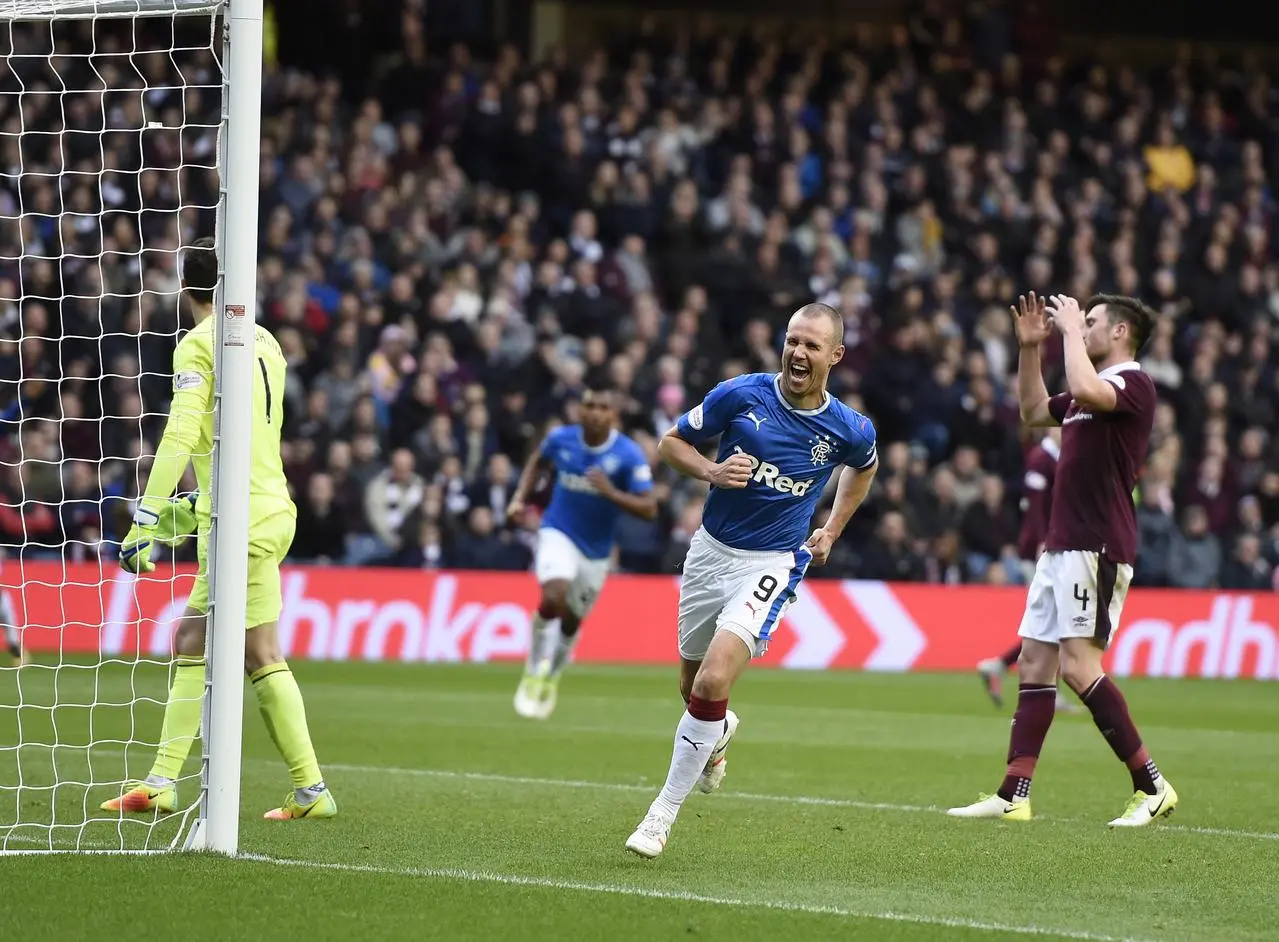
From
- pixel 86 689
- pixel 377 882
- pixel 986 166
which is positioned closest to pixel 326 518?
pixel 86 689

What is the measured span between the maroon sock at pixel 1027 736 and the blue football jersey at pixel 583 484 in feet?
18.9

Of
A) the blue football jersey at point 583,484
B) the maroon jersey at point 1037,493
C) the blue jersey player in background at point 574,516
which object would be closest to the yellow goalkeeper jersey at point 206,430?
the blue jersey player in background at point 574,516

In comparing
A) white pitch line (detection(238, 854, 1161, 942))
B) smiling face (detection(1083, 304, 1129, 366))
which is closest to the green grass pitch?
white pitch line (detection(238, 854, 1161, 942))

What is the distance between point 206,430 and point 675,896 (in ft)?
9.56

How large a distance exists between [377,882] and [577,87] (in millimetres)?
18861

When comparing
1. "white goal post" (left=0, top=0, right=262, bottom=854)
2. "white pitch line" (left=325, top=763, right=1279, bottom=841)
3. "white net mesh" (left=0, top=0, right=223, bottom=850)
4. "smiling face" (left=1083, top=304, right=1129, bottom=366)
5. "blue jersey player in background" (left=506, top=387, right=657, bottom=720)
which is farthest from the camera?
"white net mesh" (left=0, top=0, right=223, bottom=850)

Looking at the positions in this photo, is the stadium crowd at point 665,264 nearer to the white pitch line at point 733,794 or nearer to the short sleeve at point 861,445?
the white pitch line at point 733,794

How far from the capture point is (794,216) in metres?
24.0

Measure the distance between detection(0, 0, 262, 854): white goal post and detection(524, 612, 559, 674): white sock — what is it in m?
2.67

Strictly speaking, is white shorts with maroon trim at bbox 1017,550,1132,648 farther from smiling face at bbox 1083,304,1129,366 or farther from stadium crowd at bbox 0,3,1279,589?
stadium crowd at bbox 0,3,1279,589

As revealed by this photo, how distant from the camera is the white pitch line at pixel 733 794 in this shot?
860 cm

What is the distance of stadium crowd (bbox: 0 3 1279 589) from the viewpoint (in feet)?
63.9

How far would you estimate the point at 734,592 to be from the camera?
7734 mm

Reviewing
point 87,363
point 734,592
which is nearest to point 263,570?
point 734,592
